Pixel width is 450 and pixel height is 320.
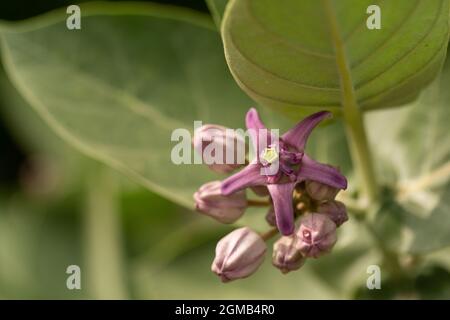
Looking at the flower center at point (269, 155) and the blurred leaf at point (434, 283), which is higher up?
the flower center at point (269, 155)

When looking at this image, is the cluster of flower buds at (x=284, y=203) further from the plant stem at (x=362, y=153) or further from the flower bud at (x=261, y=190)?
the plant stem at (x=362, y=153)

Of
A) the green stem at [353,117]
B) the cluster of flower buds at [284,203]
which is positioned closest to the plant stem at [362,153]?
the green stem at [353,117]

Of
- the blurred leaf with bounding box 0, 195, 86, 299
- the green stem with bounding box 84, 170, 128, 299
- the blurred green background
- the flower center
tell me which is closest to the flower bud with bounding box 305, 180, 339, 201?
the flower center

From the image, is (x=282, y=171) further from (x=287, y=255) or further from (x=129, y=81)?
(x=129, y=81)

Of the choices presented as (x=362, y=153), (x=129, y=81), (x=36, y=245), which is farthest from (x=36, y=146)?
(x=362, y=153)

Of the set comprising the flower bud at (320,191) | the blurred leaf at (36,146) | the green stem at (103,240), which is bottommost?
the flower bud at (320,191)

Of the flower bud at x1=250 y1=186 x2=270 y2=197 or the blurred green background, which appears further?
the blurred green background

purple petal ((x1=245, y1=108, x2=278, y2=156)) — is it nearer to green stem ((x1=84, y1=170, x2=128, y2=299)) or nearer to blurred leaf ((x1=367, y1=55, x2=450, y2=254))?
blurred leaf ((x1=367, y1=55, x2=450, y2=254))
